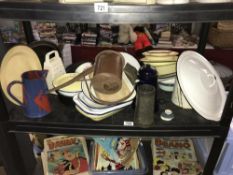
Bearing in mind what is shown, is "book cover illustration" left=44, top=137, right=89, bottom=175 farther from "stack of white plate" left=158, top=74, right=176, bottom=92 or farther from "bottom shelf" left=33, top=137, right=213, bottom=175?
"stack of white plate" left=158, top=74, right=176, bottom=92

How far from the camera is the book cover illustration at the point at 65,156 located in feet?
3.54

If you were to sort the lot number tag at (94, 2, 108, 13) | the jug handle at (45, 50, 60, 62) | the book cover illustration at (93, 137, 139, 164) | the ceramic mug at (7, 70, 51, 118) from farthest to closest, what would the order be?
the book cover illustration at (93, 137, 139, 164) → the jug handle at (45, 50, 60, 62) → the ceramic mug at (7, 70, 51, 118) → the lot number tag at (94, 2, 108, 13)

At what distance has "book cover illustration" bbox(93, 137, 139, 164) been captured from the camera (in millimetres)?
1052

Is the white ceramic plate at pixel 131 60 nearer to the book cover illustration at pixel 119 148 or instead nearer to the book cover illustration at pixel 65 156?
the book cover illustration at pixel 119 148

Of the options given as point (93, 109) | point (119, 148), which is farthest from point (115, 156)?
point (93, 109)

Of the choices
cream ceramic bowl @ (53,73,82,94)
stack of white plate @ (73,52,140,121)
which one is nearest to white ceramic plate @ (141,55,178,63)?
stack of white plate @ (73,52,140,121)

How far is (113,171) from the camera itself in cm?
105

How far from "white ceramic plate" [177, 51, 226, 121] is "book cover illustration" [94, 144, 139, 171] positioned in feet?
1.41

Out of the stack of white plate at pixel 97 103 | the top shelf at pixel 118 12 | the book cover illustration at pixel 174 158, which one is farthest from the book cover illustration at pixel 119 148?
the top shelf at pixel 118 12

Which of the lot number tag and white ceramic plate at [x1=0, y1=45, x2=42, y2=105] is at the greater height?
the lot number tag

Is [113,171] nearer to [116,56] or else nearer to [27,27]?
[116,56]

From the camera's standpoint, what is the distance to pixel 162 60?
0.93 metres

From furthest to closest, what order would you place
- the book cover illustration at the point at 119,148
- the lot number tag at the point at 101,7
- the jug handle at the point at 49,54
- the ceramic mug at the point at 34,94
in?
the book cover illustration at the point at 119,148 < the jug handle at the point at 49,54 < the ceramic mug at the point at 34,94 < the lot number tag at the point at 101,7

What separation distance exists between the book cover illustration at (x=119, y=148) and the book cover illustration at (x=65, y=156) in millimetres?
139
